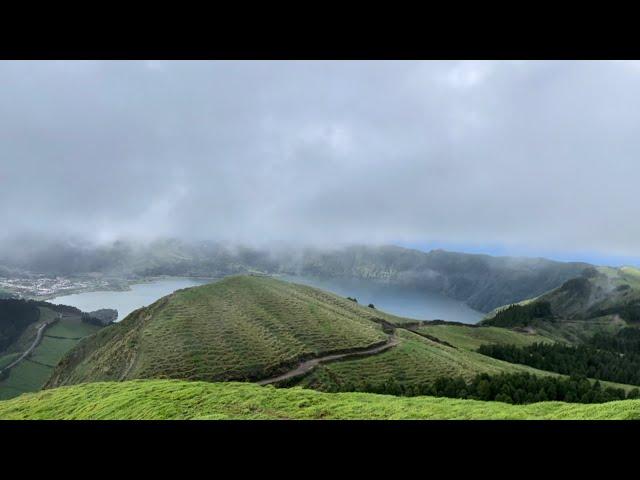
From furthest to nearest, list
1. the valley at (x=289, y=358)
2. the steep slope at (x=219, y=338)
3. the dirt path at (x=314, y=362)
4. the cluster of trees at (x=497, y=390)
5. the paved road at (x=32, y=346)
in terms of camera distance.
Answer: the paved road at (x=32, y=346) → the steep slope at (x=219, y=338) → the dirt path at (x=314, y=362) → the valley at (x=289, y=358) → the cluster of trees at (x=497, y=390)

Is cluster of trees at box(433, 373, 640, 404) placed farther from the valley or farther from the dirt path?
the dirt path

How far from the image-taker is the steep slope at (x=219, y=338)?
135ft

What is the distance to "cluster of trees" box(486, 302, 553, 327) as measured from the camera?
137 meters

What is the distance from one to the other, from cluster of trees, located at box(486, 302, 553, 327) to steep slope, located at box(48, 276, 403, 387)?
91.8 meters

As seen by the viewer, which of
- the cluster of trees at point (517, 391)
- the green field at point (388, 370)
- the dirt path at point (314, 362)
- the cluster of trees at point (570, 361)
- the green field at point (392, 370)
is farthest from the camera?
the cluster of trees at point (570, 361)

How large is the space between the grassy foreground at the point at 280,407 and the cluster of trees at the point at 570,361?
66891mm

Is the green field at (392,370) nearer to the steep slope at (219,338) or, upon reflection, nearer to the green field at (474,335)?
the steep slope at (219,338)

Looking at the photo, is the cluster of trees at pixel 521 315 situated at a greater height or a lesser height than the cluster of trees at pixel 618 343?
greater

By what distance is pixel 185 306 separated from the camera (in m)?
58.7

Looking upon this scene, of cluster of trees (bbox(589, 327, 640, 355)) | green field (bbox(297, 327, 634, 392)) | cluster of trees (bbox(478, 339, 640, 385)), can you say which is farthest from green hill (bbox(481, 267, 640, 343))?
green field (bbox(297, 327, 634, 392))

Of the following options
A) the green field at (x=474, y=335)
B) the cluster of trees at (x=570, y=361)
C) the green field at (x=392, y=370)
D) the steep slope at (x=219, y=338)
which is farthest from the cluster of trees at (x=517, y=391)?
the green field at (x=474, y=335)
